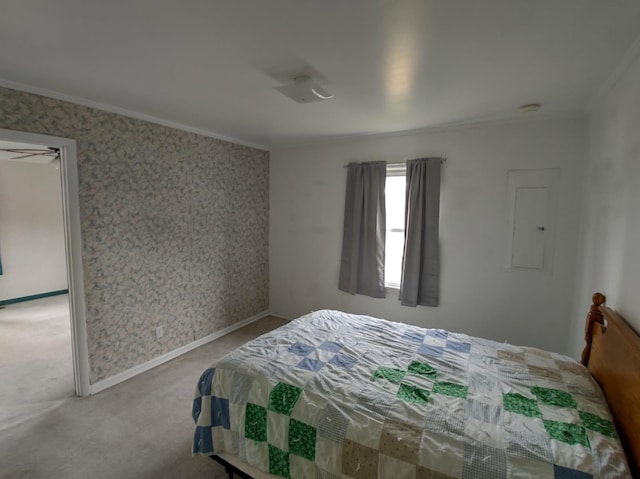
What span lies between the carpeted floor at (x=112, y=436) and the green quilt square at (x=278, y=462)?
0.55 m

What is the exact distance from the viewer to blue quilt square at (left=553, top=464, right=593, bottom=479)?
1.03 m

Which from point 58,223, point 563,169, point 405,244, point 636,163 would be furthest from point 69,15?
point 58,223

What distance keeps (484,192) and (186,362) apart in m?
3.36

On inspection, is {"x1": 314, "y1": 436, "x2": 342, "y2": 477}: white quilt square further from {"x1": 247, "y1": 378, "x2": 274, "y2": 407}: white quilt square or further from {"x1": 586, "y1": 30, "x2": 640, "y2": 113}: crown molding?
{"x1": 586, "y1": 30, "x2": 640, "y2": 113}: crown molding

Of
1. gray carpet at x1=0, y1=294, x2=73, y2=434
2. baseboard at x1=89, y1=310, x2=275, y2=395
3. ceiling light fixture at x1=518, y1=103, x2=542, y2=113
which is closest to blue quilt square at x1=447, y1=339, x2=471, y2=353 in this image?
ceiling light fixture at x1=518, y1=103, x2=542, y2=113

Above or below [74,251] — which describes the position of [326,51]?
above

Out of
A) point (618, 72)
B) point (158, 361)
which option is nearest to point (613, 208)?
point (618, 72)

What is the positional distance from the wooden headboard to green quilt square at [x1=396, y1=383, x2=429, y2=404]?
738mm

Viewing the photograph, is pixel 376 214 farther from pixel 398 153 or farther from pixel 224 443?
pixel 224 443

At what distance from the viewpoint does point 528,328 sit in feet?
9.31

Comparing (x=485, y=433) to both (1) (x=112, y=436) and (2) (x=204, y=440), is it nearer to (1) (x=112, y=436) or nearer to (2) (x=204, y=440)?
(2) (x=204, y=440)

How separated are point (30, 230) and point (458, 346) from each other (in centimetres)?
638

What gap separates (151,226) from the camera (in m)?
2.82

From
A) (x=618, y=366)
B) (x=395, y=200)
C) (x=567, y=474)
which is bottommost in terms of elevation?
(x=567, y=474)
